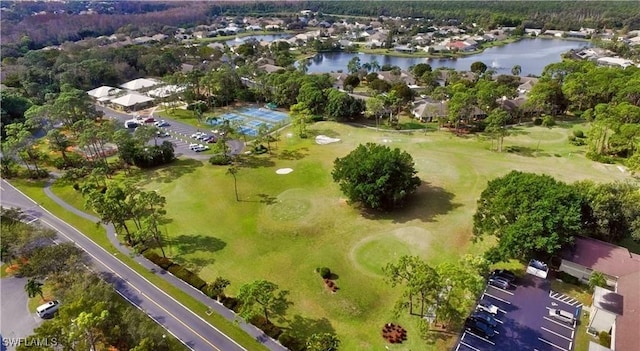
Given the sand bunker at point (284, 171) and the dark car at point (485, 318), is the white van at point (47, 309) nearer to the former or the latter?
the sand bunker at point (284, 171)

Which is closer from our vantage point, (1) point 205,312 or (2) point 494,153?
(1) point 205,312

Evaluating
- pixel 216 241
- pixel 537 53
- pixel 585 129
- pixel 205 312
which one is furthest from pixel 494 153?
pixel 537 53

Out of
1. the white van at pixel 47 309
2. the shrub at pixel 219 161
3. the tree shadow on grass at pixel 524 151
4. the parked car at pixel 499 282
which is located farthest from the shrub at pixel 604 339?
the shrub at pixel 219 161

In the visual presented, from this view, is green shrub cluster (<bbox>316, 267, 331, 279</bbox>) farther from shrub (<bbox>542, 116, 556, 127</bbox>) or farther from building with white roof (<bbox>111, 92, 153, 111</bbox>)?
building with white roof (<bbox>111, 92, 153, 111</bbox>)

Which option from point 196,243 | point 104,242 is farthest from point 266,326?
point 104,242

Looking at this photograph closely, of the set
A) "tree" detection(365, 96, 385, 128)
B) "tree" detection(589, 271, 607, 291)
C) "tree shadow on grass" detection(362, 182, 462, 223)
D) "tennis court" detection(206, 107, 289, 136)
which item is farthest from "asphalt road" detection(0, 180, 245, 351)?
"tree" detection(365, 96, 385, 128)

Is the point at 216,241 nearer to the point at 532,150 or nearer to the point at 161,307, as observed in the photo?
the point at 161,307

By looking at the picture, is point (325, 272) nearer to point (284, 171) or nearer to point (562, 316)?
point (562, 316)
